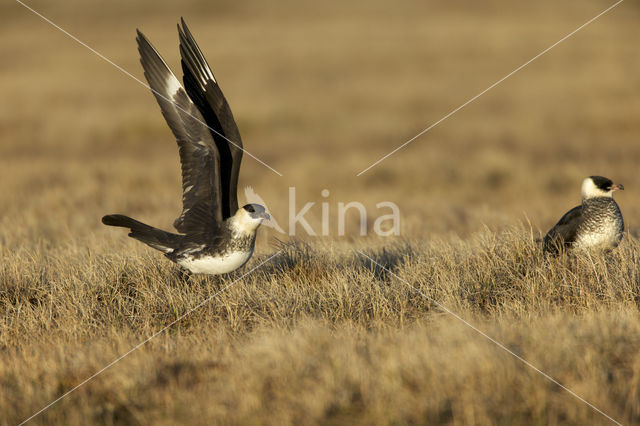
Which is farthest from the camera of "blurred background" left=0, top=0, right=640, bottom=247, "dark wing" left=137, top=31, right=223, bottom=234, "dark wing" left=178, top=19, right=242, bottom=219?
"blurred background" left=0, top=0, right=640, bottom=247

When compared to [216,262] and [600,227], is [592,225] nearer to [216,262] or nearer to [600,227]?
[600,227]

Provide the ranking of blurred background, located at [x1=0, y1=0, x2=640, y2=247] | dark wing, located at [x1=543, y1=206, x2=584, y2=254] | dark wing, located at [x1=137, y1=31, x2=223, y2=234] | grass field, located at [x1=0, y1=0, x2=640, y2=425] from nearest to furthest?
grass field, located at [x1=0, y1=0, x2=640, y2=425] → dark wing, located at [x1=137, y1=31, x2=223, y2=234] → dark wing, located at [x1=543, y1=206, x2=584, y2=254] → blurred background, located at [x1=0, y1=0, x2=640, y2=247]

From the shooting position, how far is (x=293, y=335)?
4152mm

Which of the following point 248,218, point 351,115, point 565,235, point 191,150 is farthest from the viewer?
point 351,115

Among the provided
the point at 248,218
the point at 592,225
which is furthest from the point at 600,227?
the point at 248,218

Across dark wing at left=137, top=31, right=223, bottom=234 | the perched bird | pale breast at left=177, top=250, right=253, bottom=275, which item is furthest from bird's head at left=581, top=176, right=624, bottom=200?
dark wing at left=137, top=31, right=223, bottom=234

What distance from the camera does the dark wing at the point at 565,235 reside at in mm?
5484

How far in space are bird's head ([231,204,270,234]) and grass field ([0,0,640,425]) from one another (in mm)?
472

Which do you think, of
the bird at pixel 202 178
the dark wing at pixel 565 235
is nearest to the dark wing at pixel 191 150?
the bird at pixel 202 178

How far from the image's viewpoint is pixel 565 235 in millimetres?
5547

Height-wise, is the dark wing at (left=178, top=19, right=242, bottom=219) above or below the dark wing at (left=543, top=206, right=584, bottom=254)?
above

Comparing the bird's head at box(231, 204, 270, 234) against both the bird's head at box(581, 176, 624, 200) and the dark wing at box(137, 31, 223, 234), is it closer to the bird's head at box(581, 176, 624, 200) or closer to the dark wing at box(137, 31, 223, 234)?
the dark wing at box(137, 31, 223, 234)

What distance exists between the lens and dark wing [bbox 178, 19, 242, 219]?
5.28 m

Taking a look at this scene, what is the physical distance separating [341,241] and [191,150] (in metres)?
2.80
